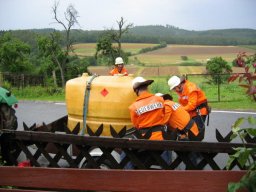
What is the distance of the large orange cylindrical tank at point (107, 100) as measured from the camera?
19.6ft

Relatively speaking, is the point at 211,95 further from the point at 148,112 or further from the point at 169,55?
the point at 169,55

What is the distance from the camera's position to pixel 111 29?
25875mm

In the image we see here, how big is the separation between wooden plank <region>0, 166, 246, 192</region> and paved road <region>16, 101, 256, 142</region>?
22.3 feet

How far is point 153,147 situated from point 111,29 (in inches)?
874

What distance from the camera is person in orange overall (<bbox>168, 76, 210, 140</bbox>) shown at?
716 cm

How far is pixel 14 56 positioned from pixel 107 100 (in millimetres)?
32251

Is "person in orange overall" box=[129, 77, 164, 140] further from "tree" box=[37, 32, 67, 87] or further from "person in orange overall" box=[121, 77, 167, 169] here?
"tree" box=[37, 32, 67, 87]

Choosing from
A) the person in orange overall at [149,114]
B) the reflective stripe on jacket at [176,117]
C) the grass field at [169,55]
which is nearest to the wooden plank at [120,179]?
the person in orange overall at [149,114]

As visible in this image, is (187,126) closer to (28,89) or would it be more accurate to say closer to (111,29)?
(28,89)

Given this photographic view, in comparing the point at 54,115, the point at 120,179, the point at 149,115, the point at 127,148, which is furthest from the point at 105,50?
the point at 120,179

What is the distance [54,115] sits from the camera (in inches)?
583

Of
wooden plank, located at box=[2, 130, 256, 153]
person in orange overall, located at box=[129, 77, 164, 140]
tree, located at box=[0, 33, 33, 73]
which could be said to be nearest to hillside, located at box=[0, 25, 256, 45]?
tree, located at box=[0, 33, 33, 73]

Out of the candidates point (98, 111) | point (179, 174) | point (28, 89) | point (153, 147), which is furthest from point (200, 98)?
point (28, 89)

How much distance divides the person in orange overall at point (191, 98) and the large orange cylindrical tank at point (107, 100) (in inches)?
47.4
